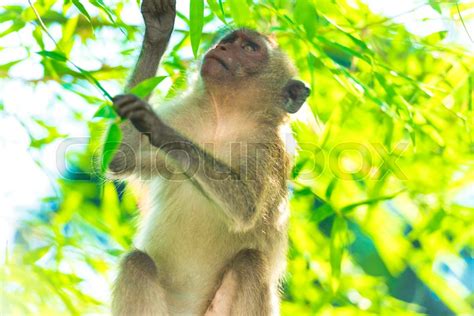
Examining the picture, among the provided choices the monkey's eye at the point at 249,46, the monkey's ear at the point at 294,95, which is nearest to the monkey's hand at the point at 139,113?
the monkey's ear at the point at 294,95

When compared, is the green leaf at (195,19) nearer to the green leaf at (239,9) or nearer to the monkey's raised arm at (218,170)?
the green leaf at (239,9)

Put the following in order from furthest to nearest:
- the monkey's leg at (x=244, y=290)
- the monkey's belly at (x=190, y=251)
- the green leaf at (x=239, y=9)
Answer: the monkey's belly at (x=190, y=251), the monkey's leg at (x=244, y=290), the green leaf at (x=239, y=9)

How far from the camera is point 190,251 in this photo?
5996 millimetres

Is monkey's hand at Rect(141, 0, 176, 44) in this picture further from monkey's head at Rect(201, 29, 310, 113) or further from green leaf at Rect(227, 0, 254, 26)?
monkey's head at Rect(201, 29, 310, 113)

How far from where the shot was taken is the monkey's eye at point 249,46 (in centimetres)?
636

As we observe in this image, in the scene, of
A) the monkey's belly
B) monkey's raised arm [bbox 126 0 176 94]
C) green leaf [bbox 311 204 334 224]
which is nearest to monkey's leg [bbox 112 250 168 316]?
the monkey's belly

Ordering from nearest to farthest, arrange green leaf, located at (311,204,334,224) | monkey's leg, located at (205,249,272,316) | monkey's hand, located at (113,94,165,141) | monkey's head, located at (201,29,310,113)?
monkey's hand, located at (113,94,165,141), monkey's leg, located at (205,249,272,316), monkey's head, located at (201,29,310,113), green leaf, located at (311,204,334,224)

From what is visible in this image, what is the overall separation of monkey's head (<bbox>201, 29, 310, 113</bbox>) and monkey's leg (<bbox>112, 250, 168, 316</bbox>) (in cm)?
148

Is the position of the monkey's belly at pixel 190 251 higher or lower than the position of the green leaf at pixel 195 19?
lower

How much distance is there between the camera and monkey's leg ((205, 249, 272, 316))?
5793 millimetres

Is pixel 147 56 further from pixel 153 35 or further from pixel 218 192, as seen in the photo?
pixel 218 192

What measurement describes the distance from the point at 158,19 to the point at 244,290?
2.02 metres

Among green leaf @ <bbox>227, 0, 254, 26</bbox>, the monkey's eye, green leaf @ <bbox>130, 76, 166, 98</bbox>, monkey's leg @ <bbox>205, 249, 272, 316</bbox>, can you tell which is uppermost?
green leaf @ <bbox>227, 0, 254, 26</bbox>

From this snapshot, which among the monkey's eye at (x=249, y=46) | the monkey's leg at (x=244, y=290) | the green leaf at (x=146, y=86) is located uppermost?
the green leaf at (x=146, y=86)
